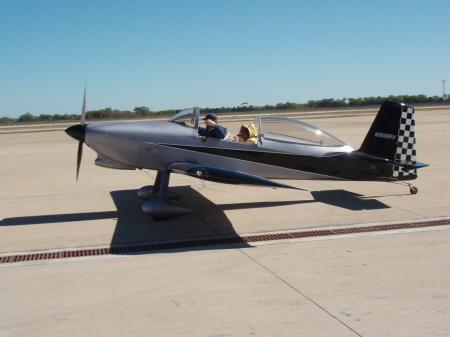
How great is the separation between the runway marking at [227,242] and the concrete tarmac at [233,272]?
144mm

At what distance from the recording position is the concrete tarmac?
4.03m

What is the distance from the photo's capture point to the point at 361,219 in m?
7.61

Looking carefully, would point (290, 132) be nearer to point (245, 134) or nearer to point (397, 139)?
point (245, 134)

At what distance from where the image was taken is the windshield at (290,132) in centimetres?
870

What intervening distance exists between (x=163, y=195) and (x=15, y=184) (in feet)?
20.2

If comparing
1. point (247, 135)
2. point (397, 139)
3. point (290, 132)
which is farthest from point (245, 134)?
point (397, 139)

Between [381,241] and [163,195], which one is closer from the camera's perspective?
[381,241]

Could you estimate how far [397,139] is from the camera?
891 centimetres

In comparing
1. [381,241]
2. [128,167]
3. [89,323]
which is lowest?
[89,323]

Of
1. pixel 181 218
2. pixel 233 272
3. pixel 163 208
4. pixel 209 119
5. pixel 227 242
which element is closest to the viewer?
pixel 233 272

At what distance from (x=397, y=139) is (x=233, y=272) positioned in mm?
5456

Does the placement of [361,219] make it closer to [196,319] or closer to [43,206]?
[196,319]

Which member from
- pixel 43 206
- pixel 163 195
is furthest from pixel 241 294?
pixel 43 206

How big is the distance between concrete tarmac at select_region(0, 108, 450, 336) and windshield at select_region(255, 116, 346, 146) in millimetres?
1324
